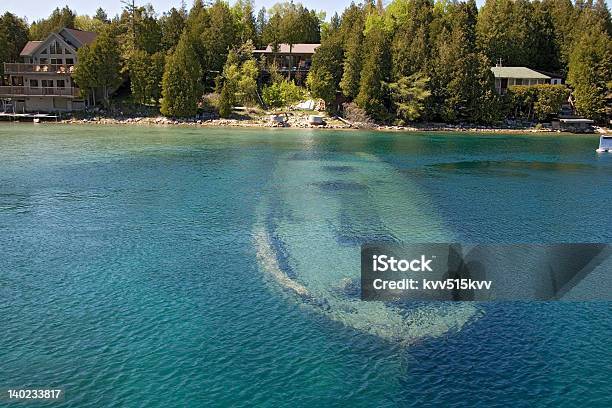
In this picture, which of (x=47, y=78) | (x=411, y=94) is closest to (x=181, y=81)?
(x=47, y=78)

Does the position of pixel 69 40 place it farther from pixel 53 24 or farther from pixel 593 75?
pixel 593 75

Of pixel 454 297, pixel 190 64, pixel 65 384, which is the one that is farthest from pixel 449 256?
pixel 190 64

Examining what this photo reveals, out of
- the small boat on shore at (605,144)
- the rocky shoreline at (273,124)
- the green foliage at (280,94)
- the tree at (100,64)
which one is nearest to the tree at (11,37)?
the tree at (100,64)

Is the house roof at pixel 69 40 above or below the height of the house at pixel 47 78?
above

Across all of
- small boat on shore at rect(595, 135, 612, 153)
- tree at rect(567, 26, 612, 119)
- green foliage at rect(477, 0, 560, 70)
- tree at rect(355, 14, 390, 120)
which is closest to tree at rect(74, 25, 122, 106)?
tree at rect(355, 14, 390, 120)

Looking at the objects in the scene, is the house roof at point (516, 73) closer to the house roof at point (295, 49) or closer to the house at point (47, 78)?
the house roof at point (295, 49)
